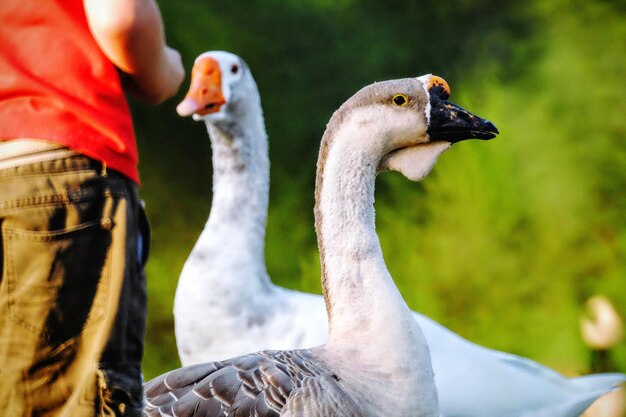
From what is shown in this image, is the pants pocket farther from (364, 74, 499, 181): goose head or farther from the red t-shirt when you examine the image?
(364, 74, 499, 181): goose head

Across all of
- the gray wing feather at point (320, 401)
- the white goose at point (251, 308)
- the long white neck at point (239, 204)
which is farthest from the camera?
the long white neck at point (239, 204)

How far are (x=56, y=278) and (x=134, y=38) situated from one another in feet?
1.13

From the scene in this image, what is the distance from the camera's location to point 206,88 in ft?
9.27

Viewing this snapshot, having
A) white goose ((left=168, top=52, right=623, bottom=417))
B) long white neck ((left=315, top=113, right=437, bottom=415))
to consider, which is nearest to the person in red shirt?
long white neck ((left=315, top=113, right=437, bottom=415))

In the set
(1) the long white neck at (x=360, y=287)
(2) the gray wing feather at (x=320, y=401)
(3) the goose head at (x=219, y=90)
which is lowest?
(2) the gray wing feather at (x=320, y=401)

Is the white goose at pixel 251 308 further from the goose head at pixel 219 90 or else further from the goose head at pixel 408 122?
the goose head at pixel 408 122

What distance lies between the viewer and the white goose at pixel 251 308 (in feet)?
8.11

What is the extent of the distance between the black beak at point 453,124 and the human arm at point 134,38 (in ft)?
1.90

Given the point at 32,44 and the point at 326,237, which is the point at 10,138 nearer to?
the point at 32,44

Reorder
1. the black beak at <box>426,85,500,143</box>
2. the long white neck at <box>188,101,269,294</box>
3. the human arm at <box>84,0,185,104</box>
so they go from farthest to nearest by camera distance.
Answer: the long white neck at <box>188,101,269,294</box> < the black beak at <box>426,85,500,143</box> < the human arm at <box>84,0,185,104</box>

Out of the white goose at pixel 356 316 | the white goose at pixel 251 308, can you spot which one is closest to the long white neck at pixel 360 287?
the white goose at pixel 356 316

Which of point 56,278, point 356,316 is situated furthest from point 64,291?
point 356,316

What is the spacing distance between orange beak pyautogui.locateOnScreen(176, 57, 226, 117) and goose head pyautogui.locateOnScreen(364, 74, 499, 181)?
1.13 metres

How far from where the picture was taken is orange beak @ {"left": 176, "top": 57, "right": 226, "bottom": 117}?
280 cm
